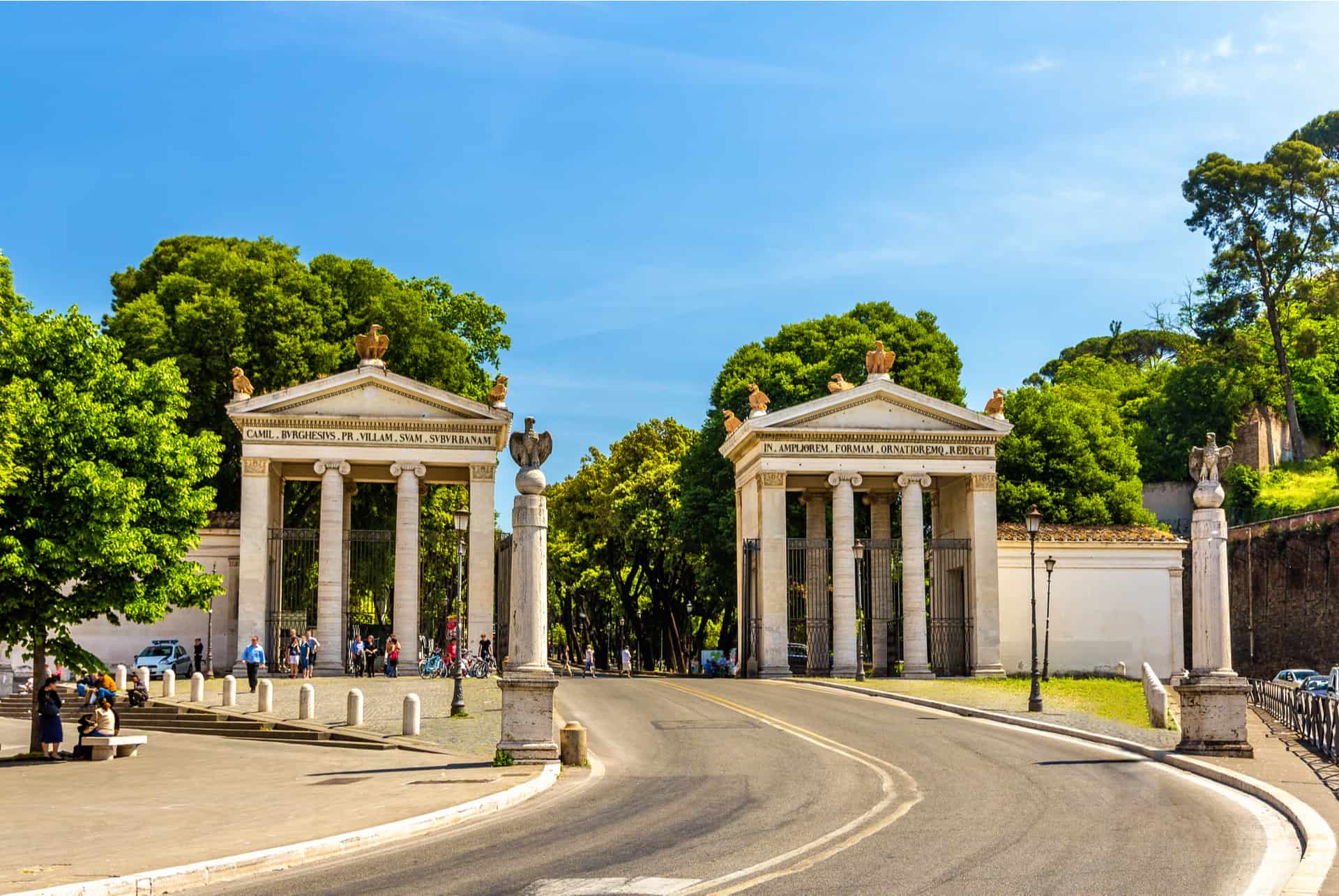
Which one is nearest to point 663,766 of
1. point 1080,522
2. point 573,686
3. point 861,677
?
point 573,686

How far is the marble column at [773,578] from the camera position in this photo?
48.3 m

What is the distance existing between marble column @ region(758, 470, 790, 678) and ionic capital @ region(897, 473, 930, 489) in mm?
4041

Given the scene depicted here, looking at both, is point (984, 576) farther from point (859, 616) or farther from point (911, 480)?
point (859, 616)

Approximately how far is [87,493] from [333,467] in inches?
778

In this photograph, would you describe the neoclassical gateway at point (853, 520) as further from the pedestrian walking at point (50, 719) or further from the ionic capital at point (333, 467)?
the pedestrian walking at point (50, 719)

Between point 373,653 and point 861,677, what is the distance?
1575 cm

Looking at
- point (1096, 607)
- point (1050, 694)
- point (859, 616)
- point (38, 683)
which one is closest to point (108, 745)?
point (38, 683)

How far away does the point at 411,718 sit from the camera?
27.4 metres

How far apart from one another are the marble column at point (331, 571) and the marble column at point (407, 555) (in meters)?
1.77

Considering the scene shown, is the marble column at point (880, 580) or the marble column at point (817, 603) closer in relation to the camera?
the marble column at point (817, 603)

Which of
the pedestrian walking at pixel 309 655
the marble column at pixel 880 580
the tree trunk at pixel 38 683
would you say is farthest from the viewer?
the marble column at pixel 880 580

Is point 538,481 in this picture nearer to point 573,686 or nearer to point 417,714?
point 417,714

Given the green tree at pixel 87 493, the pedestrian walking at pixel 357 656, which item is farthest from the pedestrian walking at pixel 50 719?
the pedestrian walking at pixel 357 656

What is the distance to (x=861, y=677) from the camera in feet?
152
